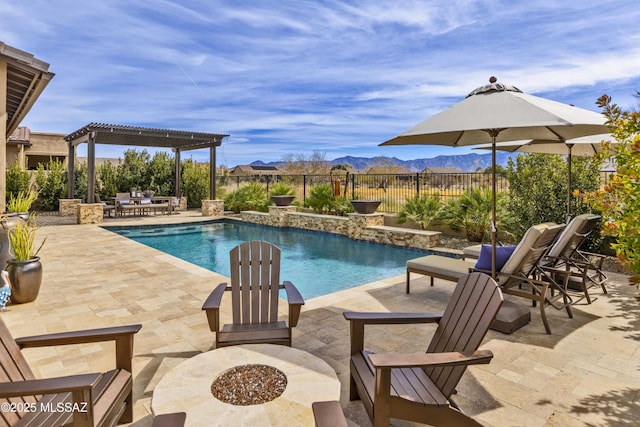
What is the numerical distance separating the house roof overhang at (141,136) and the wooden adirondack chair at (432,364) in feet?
43.7

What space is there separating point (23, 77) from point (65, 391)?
7.26 metres

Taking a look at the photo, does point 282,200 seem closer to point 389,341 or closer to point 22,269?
point 22,269

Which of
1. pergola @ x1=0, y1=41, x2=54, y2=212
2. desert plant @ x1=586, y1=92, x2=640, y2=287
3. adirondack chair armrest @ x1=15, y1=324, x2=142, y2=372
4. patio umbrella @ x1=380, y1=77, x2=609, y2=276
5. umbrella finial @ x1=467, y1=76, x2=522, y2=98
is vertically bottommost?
adirondack chair armrest @ x1=15, y1=324, x2=142, y2=372

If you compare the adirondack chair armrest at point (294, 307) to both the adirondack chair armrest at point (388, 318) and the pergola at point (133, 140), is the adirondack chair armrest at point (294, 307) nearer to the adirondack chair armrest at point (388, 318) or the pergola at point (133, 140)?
the adirondack chair armrest at point (388, 318)

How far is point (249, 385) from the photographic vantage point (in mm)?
1881

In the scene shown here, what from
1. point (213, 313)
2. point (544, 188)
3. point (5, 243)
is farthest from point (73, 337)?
point (544, 188)

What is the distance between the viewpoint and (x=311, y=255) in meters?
9.41

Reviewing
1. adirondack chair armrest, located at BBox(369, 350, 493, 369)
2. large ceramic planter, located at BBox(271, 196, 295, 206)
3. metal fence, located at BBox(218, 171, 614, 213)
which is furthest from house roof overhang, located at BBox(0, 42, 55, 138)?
metal fence, located at BBox(218, 171, 614, 213)

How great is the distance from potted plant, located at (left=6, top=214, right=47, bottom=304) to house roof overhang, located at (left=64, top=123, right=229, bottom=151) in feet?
30.5

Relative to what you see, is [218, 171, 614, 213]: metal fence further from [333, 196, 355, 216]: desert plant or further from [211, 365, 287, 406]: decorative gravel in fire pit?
[211, 365, 287, 406]: decorative gravel in fire pit

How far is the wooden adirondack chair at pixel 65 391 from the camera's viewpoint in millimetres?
1560

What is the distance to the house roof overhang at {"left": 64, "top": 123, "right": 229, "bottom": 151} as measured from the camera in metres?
12.7

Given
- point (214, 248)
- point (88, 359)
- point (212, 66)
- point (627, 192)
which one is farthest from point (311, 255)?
point (212, 66)

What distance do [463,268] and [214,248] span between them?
293 inches
